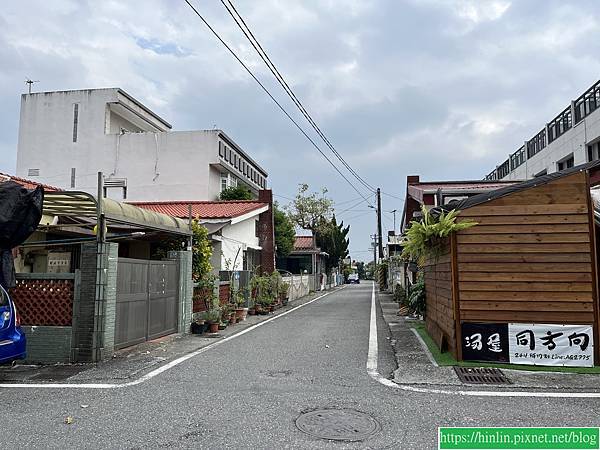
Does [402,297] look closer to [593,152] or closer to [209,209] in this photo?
[209,209]

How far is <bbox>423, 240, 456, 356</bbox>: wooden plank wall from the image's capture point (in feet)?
24.8

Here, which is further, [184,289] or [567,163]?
[567,163]

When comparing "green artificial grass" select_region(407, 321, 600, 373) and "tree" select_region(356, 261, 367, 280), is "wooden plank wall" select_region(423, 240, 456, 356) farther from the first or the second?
"tree" select_region(356, 261, 367, 280)

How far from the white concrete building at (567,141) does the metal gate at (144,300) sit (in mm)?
18573

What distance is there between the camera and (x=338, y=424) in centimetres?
443

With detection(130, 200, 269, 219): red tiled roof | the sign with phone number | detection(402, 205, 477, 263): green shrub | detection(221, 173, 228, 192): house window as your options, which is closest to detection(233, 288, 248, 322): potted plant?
detection(130, 200, 269, 219): red tiled roof

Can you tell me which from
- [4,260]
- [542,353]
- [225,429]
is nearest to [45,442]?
[225,429]

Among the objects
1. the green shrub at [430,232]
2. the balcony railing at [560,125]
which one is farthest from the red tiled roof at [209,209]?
the balcony railing at [560,125]

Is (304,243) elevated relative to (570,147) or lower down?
lower down

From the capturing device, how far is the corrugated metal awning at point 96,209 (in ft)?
25.3

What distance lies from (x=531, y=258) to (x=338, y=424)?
4318 millimetres

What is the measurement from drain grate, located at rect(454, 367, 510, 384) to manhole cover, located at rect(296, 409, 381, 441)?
217 cm

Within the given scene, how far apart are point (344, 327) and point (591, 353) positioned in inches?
247

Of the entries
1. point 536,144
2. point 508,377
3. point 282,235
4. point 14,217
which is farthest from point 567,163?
point 14,217
